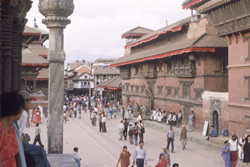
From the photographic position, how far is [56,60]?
8.87 meters

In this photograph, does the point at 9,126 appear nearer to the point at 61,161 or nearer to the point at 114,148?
the point at 61,161

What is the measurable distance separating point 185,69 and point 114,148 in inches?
447

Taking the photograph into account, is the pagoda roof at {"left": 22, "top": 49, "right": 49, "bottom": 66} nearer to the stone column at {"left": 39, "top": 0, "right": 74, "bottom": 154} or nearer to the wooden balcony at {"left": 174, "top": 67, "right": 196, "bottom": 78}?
the wooden balcony at {"left": 174, "top": 67, "right": 196, "bottom": 78}

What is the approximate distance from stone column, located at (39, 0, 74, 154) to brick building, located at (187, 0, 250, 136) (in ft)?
44.0

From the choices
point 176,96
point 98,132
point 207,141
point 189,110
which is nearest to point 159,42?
point 176,96

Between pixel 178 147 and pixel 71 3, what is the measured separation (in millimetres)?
13855

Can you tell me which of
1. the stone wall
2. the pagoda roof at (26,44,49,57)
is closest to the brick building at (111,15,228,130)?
the stone wall

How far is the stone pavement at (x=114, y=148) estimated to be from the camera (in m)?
16.3

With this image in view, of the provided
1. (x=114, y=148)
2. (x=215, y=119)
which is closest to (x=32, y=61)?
(x=114, y=148)

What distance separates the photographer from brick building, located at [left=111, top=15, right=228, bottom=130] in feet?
84.1

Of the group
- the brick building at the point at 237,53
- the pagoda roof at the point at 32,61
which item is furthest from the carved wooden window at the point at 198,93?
the pagoda roof at the point at 32,61

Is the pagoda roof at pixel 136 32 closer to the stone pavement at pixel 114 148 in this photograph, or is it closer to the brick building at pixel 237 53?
the stone pavement at pixel 114 148

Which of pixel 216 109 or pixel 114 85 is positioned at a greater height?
pixel 114 85

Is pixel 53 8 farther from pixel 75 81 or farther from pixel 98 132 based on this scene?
pixel 75 81
